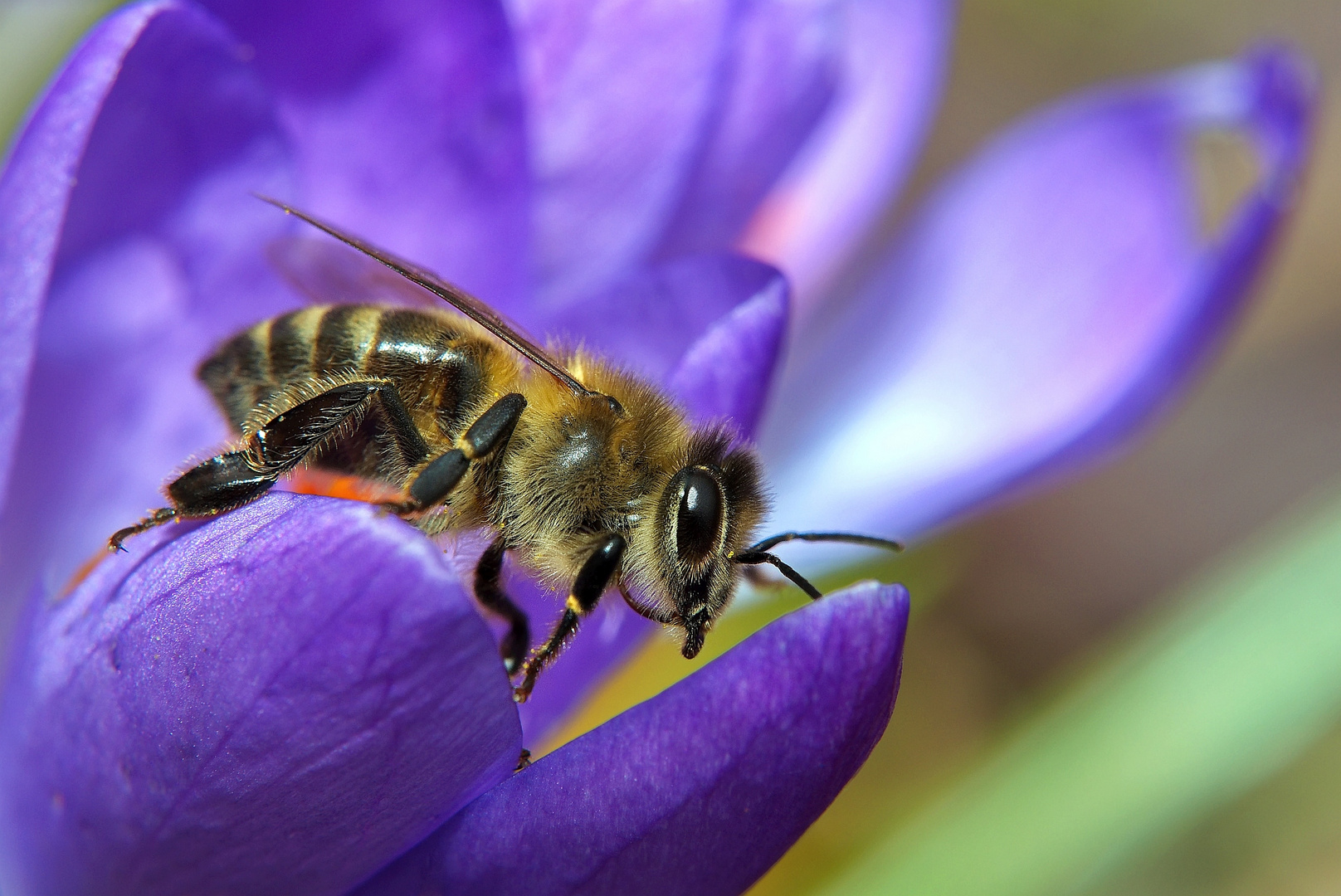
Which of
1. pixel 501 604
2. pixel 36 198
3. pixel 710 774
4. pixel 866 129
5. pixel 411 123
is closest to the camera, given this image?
pixel 710 774

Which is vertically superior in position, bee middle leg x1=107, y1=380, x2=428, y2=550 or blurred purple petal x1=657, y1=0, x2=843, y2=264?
blurred purple petal x1=657, y1=0, x2=843, y2=264

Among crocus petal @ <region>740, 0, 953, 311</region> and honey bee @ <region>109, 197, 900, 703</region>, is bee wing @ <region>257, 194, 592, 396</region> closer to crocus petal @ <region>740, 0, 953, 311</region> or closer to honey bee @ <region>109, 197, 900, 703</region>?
honey bee @ <region>109, 197, 900, 703</region>

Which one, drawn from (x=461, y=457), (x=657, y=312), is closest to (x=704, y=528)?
(x=461, y=457)

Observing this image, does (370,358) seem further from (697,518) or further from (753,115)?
(753,115)

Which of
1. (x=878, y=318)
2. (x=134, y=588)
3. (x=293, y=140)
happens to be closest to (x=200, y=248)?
(x=293, y=140)

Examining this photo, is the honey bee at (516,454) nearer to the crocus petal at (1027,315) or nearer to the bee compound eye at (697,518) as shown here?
the bee compound eye at (697,518)

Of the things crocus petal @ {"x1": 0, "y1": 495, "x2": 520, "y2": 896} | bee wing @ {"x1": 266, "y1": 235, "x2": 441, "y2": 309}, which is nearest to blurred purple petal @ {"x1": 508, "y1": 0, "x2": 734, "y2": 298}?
bee wing @ {"x1": 266, "y1": 235, "x2": 441, "y2": 309}

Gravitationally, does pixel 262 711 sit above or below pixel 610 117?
below
